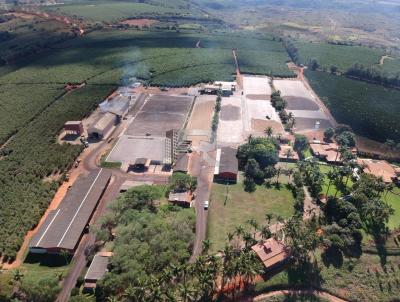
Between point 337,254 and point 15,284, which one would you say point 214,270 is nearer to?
point 337,254

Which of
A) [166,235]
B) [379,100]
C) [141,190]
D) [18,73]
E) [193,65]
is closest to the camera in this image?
[166,235]

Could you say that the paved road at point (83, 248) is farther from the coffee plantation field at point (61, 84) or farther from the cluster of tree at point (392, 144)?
→ the cluster of tree at point (392, 144)

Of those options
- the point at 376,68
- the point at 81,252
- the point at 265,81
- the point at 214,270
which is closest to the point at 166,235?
the point at 214,270

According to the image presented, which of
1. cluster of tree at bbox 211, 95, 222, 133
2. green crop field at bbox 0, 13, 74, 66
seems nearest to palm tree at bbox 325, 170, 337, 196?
cluster of tree at bbox 211, 95, 222, 133

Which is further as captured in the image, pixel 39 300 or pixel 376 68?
pixel 376 68

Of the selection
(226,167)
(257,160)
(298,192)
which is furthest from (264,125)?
(298,192)

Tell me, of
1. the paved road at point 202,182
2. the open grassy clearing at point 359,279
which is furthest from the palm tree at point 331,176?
the paved road at point 202,182
